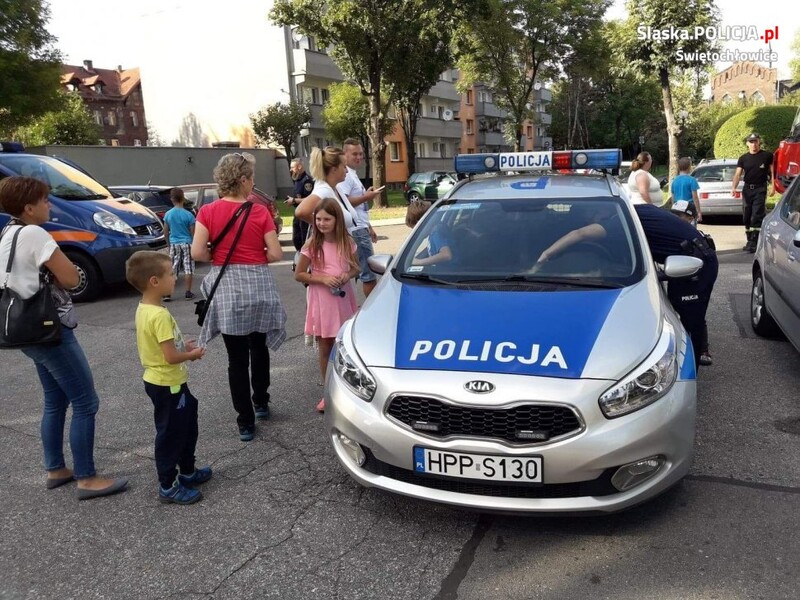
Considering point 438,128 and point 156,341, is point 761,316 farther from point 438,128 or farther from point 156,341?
point 438,128

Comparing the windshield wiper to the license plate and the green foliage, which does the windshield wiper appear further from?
the green foliage

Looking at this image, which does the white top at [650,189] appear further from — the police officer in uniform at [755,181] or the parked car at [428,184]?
the parked car at [428,184]

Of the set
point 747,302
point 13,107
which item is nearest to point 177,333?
point 747,302

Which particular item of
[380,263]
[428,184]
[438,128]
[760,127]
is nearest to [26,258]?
[380,263]

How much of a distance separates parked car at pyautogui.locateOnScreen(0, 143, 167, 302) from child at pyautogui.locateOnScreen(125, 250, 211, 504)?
21.3 ft

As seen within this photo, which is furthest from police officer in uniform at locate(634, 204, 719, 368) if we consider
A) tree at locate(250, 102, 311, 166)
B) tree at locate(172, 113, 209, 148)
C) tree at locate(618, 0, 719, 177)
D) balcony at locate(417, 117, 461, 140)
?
balcony at locate(417, 117, 461, 140)

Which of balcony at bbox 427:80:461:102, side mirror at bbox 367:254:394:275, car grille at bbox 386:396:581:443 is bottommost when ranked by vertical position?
car grille at bbox 386:396:581:443

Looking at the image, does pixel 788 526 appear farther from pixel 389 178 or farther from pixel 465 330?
pixel 389 178

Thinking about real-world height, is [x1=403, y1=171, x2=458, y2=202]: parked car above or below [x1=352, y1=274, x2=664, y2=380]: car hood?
above

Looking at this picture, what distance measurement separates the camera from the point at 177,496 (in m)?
3.37

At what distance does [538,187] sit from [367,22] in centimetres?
1911

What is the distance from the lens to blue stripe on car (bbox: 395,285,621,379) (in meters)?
2.80

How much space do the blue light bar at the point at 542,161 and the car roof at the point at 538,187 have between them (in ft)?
0.66

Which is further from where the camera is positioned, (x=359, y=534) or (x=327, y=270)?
(x=327, y=270)
